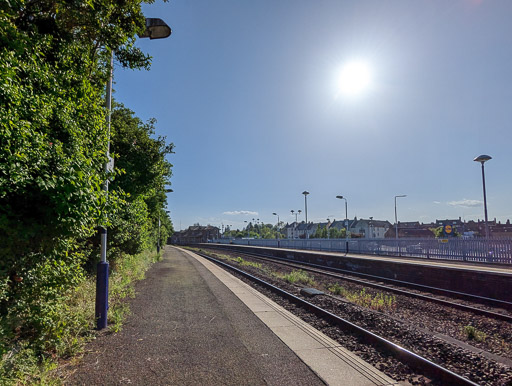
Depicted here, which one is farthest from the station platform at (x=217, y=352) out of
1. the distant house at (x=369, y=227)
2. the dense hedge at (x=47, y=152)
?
the distant house at (x=369, y=227)

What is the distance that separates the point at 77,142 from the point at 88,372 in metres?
3.55

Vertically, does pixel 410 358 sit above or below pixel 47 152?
below

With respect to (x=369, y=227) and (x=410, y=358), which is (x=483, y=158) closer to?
(x=410, y=358)

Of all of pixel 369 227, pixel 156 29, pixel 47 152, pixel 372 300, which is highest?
pixel 156 29

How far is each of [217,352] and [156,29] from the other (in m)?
7.21

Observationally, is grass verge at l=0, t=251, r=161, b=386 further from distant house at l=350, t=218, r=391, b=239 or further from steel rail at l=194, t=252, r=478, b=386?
distant house at l=350, t=218, r=391, b=239

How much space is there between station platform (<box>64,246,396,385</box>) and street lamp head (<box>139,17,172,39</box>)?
679 cm

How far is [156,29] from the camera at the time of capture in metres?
7.16

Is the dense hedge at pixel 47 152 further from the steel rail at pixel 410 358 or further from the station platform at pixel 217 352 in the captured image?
the steel rail at pixel 410 358

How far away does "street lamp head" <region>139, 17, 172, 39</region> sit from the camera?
707 cm

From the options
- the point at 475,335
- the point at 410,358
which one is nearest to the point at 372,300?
the point at 475,335

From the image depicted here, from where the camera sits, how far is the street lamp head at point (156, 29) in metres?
7.07

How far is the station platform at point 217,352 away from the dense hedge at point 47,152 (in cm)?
115

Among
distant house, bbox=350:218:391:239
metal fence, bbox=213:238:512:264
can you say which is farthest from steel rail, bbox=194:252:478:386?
distant house, bbox=350:218:391:239
